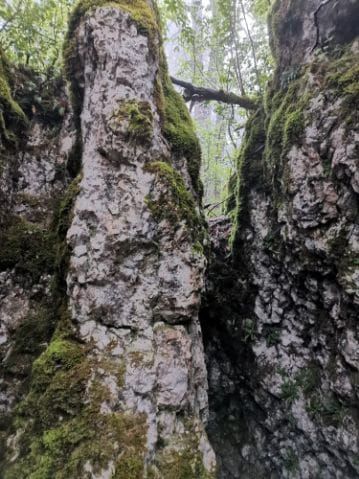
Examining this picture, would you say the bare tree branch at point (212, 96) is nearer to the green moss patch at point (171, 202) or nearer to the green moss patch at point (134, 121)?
the green moss patch at point (134, 121)

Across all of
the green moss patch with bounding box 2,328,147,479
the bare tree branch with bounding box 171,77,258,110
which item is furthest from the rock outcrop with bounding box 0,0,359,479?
the bare tree branch with bounding box 171,77,258,110

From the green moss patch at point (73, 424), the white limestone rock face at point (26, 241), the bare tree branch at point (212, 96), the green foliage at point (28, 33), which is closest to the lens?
the green moss patch at point (73, 424)

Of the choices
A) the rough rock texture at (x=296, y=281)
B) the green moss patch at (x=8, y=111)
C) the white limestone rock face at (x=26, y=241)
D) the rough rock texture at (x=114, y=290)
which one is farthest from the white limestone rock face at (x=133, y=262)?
the rough rock texture at (x=296, y=281)

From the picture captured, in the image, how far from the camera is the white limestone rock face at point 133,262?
2.28m

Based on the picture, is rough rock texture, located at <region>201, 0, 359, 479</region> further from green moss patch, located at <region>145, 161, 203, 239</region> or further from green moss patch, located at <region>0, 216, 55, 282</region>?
green moss patch, located at <region>0, 216, 55, 282</region>

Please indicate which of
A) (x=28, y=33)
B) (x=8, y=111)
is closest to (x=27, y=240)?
(x=8, y=111)

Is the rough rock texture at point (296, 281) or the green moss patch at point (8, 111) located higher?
the green moss patch at point (8, 111)

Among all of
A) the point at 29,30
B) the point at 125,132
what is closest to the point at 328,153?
the point at 125,132

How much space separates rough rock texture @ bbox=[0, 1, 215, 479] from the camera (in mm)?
2045

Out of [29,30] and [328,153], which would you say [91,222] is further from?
[29,30]

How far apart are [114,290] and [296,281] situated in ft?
7.06

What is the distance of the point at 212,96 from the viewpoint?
18.5 ft

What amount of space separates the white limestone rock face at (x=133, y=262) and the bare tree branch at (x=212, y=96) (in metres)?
2.29

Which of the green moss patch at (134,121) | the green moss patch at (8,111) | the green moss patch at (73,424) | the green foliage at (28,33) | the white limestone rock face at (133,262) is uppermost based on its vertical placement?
the green foliage at (28,33)
